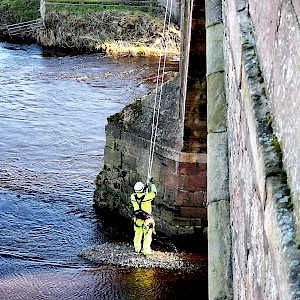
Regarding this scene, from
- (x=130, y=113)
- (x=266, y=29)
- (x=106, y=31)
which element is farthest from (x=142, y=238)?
(x=106, y=31)

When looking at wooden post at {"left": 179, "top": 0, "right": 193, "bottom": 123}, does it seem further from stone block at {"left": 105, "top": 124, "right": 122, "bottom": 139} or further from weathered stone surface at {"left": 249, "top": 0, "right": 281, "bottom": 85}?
weathered stone surface at {"left": 249, "top": 0, "right": 281, "bottom": 85}

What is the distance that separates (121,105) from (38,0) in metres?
16.7

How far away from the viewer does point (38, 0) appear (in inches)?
1400

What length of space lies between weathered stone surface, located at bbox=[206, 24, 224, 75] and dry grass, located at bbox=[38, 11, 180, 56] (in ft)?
75.6

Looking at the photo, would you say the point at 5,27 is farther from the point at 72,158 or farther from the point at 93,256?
the point at 93,256

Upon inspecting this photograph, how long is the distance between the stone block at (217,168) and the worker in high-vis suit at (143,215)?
287 inches

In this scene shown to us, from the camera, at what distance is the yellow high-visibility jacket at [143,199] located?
11633 millimetres

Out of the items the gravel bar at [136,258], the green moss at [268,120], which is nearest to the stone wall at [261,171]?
the green moss at [268,120]

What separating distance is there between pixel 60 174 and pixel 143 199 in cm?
471

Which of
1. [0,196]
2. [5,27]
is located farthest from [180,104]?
[5,27]

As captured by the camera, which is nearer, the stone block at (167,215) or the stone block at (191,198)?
the stone block at (191,198)

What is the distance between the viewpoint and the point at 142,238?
1265 cm

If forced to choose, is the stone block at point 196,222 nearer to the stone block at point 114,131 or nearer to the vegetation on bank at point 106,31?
the stone block at point 114,131

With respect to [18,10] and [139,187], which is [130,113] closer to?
[139,187]
